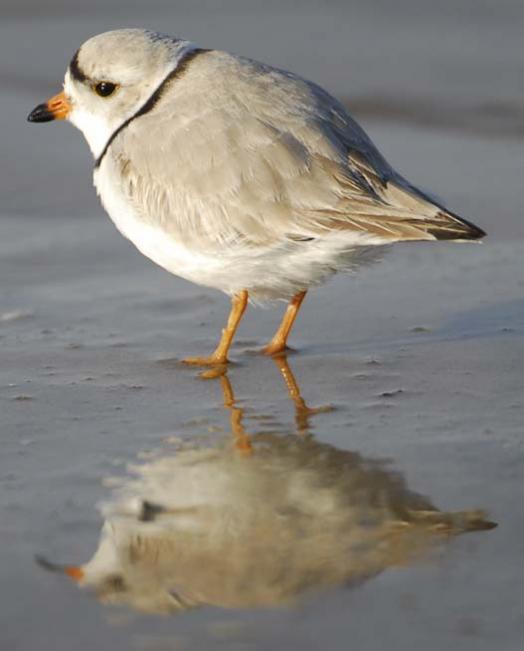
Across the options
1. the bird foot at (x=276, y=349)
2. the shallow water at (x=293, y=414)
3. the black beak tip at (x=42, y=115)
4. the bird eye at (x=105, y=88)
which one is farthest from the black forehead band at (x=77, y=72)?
the bird foot at (x=276, y=349)

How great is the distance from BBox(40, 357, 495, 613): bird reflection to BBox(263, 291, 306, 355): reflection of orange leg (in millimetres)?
1001

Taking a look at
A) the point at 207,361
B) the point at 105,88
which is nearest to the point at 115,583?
the point at 207,361

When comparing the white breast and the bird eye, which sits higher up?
the bird eye

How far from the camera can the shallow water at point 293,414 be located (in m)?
3.38

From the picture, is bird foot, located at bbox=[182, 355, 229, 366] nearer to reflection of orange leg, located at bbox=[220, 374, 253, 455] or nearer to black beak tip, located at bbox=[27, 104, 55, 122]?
reflection of orange leg, located at bbox=[220, 374, 253, 455]

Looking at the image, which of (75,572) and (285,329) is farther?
(285,329)

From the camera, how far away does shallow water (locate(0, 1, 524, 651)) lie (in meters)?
3.38

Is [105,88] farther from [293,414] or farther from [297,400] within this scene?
[293,414]

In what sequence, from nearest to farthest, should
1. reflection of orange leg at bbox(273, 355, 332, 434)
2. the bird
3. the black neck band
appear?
reflection of orange leg at bbox(273, 355, 332, 434)
the bird
the black neck band

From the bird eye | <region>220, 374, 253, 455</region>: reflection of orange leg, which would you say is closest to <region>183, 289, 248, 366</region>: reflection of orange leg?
<region>220, 374, 253, 455</region>: reflection of orange leg

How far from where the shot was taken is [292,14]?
32.8 ft

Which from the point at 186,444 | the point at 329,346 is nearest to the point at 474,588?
the point at 186,444

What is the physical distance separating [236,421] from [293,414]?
21cm

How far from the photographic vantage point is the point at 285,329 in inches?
221
